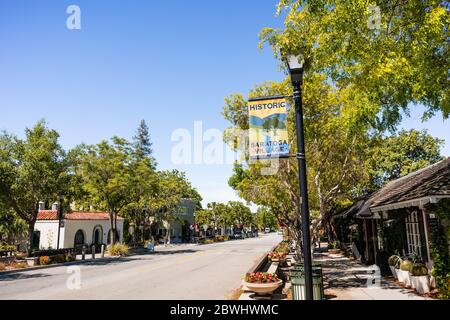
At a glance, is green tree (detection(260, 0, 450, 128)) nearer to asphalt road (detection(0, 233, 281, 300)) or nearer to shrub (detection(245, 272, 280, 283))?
shrub (detection(245, 272, 280, 283))

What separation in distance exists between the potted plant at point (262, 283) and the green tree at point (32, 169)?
18.9 meters

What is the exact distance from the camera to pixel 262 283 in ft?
38.0

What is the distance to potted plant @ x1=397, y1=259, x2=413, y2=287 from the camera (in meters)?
13.0

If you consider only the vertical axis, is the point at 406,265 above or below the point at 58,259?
above

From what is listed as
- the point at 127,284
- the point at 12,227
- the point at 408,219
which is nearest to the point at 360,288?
the point at 408,219

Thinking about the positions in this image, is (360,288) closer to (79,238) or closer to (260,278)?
(260,278)

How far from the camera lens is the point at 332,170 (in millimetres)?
18797

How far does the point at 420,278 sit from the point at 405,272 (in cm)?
135

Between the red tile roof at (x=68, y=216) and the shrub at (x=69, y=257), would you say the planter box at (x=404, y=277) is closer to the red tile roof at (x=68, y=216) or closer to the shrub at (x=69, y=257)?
the shrub at (x=69, y=257)

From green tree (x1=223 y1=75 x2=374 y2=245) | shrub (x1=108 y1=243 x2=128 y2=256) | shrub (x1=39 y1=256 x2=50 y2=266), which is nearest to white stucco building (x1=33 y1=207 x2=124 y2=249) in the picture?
shrub (x1=108 y1=243 x2=128 y2=256)

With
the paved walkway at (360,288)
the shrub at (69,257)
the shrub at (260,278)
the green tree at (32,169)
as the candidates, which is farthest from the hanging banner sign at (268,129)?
the shrub at (69,257)

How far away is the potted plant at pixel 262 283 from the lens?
11.4 m

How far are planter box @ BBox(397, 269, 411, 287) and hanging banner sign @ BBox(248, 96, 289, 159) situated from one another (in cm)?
958

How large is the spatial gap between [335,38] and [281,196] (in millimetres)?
13168
